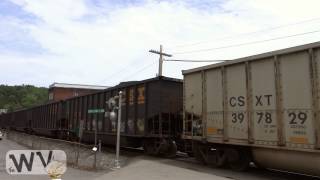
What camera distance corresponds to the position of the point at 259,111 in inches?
472

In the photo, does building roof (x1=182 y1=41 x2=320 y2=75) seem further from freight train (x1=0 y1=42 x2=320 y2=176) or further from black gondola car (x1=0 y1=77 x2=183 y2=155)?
black gondola car (x1=0 y1=77 x2=183 y2=155)

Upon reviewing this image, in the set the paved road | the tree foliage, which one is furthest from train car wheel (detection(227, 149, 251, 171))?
the tree foliage

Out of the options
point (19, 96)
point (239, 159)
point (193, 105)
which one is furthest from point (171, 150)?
point (19, 96)

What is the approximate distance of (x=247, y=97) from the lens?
40.9ft

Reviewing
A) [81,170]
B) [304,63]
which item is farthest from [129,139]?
[304,63]

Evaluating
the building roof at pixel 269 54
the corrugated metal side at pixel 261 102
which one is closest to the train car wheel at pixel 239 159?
the corrugated metal side at pixel 261 102

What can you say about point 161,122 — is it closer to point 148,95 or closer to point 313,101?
point 148,95

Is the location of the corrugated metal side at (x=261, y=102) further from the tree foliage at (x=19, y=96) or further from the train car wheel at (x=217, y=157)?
the tree foliage at (x=19, y=96)

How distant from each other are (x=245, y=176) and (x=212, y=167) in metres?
2.04

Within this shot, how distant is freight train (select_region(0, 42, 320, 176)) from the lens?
1066 cm

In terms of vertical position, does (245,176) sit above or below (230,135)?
below

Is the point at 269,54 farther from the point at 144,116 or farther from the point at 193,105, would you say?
the point at 144,116

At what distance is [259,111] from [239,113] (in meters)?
0.89

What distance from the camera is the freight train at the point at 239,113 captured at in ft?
35.0
